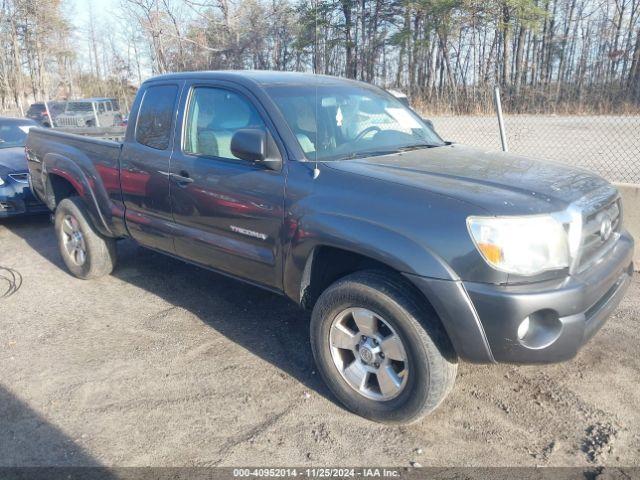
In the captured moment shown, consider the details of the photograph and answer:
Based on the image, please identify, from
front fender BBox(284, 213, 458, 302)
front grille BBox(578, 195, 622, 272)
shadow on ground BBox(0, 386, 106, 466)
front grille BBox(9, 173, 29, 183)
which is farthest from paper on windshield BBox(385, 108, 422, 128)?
front grille BBox(9, 173, 29, 183)

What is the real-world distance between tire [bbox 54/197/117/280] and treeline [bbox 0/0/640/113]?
37.8 ft

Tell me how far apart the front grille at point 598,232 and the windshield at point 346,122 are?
1290mm

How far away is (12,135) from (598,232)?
8.90 meters

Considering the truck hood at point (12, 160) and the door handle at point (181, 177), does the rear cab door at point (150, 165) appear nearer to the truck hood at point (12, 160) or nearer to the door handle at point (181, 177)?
the door handle at point (181, 177)

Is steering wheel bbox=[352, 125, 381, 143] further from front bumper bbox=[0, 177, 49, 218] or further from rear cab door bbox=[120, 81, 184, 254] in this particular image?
front bumper bbox=[0, 177, 49, 218]

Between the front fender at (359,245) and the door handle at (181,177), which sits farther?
the door handle at (181,177)

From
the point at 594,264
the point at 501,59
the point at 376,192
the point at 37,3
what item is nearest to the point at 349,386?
the point at 376,192

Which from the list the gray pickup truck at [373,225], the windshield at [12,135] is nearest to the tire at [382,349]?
the gray pickup truck at [373,225]

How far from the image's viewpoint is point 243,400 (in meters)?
3.23

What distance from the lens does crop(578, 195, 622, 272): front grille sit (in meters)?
2.70

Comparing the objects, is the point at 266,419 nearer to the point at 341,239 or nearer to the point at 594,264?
the point at 341,239

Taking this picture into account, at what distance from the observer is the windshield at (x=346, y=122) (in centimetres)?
342

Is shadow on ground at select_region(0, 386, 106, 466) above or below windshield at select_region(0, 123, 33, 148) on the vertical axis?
below

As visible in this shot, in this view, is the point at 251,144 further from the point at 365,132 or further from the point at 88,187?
the point at 88,187
